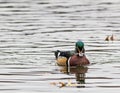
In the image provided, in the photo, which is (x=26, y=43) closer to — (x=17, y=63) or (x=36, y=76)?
(x=17, y=63)

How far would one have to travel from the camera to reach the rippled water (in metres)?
23.7

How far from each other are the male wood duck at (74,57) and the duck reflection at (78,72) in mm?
250

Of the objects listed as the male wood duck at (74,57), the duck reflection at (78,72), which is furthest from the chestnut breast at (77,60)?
the duck reflection at (78,72)

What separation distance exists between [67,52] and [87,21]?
33.1 feet

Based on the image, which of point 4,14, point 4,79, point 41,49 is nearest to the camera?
point 4,79

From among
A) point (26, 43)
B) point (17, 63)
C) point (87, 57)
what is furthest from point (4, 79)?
point (26, 43)

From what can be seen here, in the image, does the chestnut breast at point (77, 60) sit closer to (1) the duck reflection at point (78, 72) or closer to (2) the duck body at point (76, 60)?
(2) the duck body at point (76, 60)

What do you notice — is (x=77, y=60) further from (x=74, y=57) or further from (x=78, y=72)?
(x=78, y=72)

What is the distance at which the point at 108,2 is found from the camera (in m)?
47.7

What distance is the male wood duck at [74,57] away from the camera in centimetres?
2779

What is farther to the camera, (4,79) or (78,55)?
(78,55)

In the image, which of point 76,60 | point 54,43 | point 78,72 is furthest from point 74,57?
point 54,43

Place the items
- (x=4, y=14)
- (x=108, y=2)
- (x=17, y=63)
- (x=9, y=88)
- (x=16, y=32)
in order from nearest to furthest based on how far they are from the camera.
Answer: (x=9, y=88), (x=17, y=63), (x=16, y=32), (x=4, y=14), (x=108, y=2)

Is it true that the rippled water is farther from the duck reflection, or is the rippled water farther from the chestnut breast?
the chestnut breast
